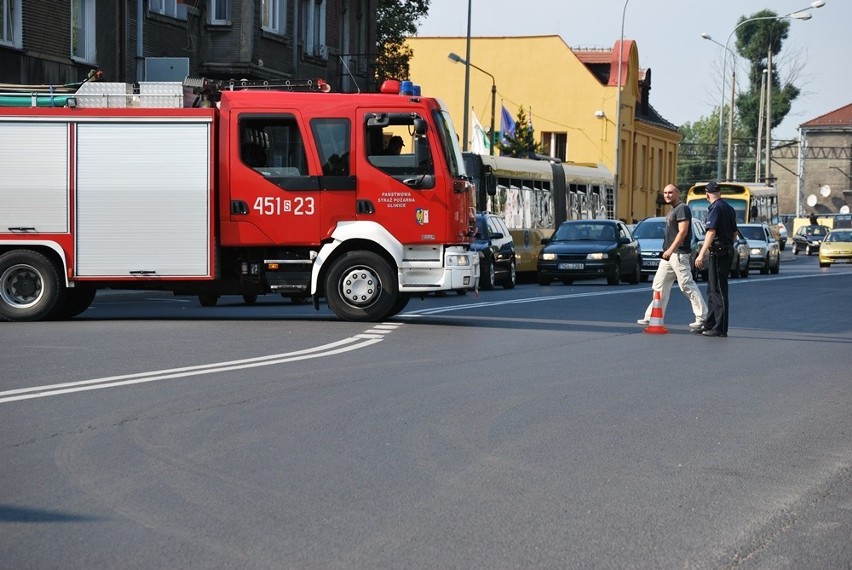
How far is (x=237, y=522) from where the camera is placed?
6543 mm

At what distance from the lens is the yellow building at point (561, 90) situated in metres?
73.9

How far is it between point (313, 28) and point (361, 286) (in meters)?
→ 24.1

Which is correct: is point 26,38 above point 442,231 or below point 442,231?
above

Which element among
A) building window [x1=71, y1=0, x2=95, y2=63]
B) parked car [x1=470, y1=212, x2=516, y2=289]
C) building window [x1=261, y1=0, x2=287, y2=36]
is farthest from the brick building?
building window [x1=71, y1=0, x2=95, y2=63]

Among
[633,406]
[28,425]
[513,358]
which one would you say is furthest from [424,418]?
[513,358]

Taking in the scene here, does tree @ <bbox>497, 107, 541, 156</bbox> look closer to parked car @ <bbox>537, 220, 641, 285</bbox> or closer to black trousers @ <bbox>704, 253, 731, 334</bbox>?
parked car @ <bbox>537, 220, 641, 285</bbox>

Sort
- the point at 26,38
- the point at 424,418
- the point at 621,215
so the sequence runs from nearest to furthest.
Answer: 1. the point at 424,418
2. the point at 26,38
3. the point at 621,215

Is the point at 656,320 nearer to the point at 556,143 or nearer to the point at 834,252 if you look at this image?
the point at 834,252

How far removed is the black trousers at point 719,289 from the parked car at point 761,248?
95.6ft

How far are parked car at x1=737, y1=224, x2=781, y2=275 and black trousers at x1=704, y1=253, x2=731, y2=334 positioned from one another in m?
29.2

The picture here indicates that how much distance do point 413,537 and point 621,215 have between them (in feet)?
230

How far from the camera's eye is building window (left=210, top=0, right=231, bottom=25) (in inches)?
1390

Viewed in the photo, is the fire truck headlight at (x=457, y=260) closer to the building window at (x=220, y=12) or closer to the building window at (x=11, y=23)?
the building window at (x=11, y=23)

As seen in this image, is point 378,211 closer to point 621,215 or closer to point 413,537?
point 413,537
